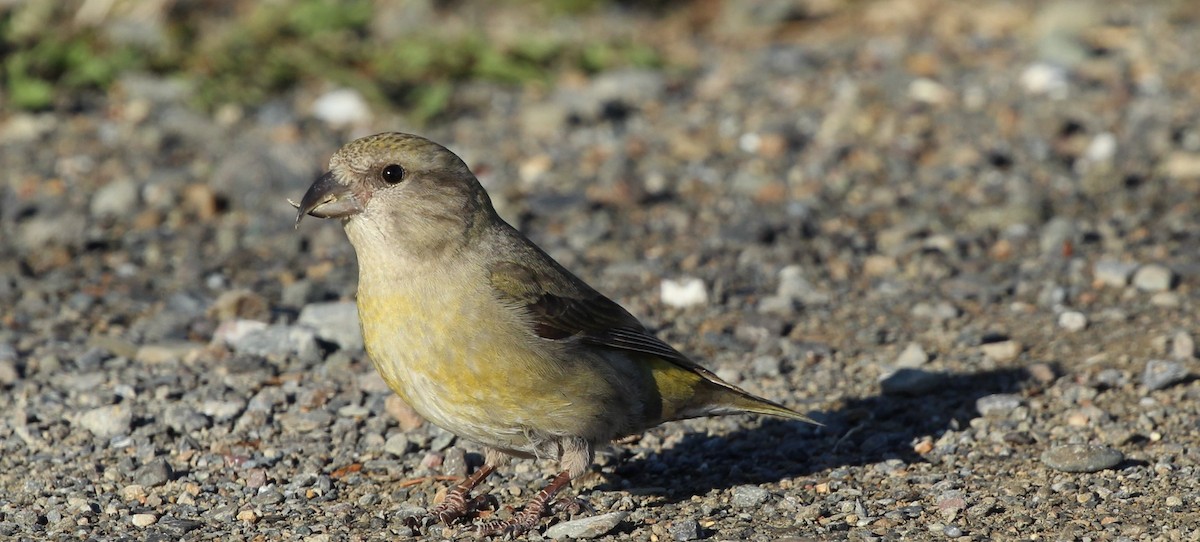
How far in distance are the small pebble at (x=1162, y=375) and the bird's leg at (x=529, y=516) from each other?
2.45 m

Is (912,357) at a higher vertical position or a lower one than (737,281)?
lower

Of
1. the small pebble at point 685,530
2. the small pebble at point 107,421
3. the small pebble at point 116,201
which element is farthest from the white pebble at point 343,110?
the small pebble at point 685,530

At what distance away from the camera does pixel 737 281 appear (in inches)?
293

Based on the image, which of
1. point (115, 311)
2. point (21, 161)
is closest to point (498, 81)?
point (21, 161)

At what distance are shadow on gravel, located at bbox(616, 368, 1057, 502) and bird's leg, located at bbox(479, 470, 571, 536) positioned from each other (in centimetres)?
42

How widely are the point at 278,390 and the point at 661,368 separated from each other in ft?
5.71

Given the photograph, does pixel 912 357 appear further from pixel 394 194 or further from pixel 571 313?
pixel 394 194

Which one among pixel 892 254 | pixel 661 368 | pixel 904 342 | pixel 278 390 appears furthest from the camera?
pixel 892 254

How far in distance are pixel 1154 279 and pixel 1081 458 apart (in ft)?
6.83

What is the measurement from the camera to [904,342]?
6.67 meters

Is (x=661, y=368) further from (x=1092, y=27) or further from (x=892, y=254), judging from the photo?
(x=1092, y=27)

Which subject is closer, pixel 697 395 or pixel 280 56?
pixel 697 395

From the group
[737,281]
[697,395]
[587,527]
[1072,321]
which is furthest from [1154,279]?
[587,527]

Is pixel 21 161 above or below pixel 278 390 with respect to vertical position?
above
